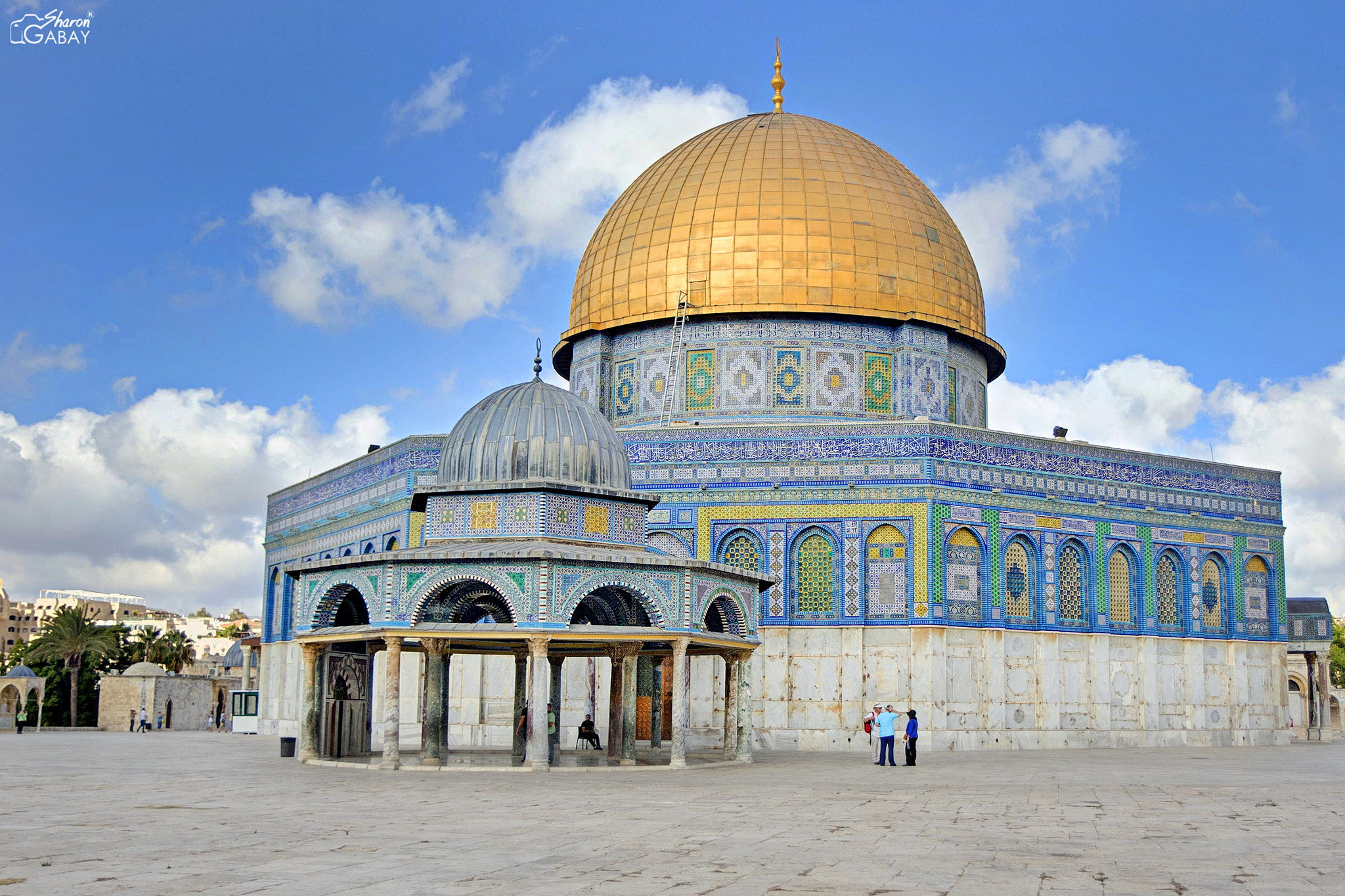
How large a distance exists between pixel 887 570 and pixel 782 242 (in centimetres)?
867

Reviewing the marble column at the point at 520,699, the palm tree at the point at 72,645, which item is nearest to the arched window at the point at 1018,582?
the marble column at the point at 520,699

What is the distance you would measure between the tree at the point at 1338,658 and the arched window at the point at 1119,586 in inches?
1714

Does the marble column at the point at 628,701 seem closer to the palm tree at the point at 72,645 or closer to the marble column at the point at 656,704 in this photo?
the marble column at the point at 656,704

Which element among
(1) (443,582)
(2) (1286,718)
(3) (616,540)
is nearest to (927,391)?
(2) (1286,718)

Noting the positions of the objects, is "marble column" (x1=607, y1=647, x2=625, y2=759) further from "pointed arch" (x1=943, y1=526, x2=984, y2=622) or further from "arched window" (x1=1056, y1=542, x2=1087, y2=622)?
"arched window" (x1=1056, y1=542, x2=1087, y2=622)

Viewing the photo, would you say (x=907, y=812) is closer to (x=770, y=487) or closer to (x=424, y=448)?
(x=770, y=487)

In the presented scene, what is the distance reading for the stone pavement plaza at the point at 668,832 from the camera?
28.2 feet

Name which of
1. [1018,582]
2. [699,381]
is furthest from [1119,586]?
[699,381]

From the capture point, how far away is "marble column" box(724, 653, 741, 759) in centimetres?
2141

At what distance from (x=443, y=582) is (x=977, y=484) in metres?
12.8

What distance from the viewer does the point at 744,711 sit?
2141 cm

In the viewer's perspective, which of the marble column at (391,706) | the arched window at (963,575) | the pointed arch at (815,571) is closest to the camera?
the marble column at (391,706)

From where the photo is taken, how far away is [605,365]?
111ft

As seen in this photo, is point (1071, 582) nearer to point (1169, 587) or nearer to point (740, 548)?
point (1169, 587)
